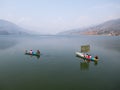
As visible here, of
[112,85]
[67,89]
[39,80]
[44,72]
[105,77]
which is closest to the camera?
[67,89]

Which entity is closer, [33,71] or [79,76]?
[79,76]

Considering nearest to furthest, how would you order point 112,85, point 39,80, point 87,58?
1. point 112,85
2. point 39,80
3. point 87,58

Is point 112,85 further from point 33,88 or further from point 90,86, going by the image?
point 33,88

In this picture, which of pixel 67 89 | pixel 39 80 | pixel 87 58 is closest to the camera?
pixel 67 89

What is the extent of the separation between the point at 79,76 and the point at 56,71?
7.40 metres

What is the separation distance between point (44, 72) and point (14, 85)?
11.5m

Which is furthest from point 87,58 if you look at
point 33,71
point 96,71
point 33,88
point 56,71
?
point 33,88

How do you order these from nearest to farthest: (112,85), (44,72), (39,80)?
(112,85) → (39,80) → (44,72)

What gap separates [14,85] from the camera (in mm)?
33062

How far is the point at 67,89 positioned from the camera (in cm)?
3142

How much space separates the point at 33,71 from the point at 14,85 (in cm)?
1127

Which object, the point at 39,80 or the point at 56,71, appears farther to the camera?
the point at 56,71

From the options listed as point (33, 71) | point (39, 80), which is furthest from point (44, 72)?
point (39, 80)

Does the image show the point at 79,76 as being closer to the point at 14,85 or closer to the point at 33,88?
the point at 33,88
